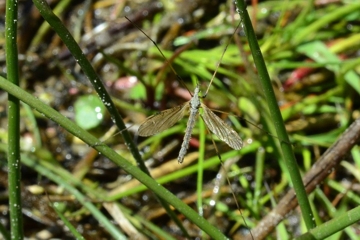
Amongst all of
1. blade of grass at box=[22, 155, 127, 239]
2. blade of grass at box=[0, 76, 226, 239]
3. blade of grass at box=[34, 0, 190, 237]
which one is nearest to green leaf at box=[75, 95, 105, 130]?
blade of grass at box=[22, 155, 127, 239]

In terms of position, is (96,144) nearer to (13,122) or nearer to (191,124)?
(13,122)

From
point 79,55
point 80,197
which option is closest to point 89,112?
point 80,197

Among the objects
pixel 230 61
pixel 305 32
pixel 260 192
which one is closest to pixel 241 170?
pixel 260 192

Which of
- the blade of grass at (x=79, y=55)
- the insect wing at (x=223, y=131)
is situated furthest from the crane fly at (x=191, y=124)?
the blade of grass at (x=79, y=55)

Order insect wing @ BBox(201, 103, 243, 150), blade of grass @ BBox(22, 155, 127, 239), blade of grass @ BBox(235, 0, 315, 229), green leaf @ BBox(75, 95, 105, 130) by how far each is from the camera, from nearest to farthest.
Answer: blade of grass @ BBox(235, 0, 315, 229), insect wing @ BBox(201, 103, 243, 150), blade of grass @ BBox(22, 155, 127, 239), green leaf @ BBox(75, 95, 105, 130)

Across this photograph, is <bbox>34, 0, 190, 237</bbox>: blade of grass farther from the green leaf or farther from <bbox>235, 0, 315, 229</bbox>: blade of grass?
the green leaf

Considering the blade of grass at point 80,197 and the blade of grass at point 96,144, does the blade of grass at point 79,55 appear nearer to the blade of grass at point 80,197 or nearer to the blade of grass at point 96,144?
the blade of grass at point 96,144
